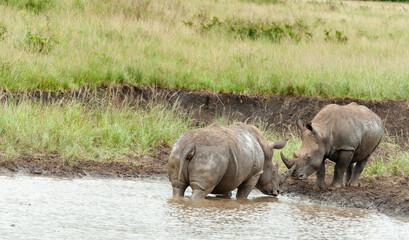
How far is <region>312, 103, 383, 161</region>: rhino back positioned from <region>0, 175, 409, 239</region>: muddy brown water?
1060mm

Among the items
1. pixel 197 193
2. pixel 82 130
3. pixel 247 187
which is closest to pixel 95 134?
pixel 82 130

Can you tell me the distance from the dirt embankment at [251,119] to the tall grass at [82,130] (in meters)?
0.21

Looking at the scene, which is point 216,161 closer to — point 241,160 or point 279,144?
point 241,160

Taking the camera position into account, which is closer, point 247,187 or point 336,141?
point 247,187

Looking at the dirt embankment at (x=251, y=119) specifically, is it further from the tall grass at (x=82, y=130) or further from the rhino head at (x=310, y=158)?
the rhino head at (x=310, y=158)

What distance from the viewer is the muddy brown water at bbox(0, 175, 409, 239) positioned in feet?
17.7

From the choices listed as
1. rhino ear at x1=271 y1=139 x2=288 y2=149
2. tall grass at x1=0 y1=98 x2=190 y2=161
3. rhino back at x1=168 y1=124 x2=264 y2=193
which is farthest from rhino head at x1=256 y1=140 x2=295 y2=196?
tall grass at x1=0 y1=98 x2=190 y2=161

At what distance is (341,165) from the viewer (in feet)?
28.5

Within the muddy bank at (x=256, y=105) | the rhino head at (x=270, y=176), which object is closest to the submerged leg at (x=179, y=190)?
the rhino head at (x=270, y=176)

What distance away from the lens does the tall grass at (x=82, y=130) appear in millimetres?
9188

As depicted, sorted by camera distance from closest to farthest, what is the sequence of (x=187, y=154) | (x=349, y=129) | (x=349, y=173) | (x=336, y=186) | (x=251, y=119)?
(x=187, y=154) < (x=349, y=129) < (x=336, y=186) < (x=349, y=173) < (x=251, y=119)

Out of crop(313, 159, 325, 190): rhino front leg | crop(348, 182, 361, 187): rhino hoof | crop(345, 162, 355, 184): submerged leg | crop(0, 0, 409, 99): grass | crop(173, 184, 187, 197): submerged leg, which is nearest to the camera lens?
crop(173, 184, 187, 197): submerged leg

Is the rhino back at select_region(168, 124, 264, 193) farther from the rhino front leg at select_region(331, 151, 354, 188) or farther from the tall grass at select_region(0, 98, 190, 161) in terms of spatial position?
the tall grass at select_region(0, 98, 190, 161)

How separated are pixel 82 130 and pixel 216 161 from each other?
11.4 ft
